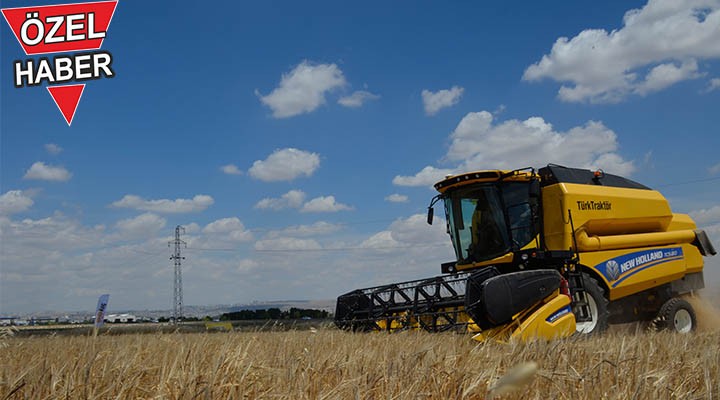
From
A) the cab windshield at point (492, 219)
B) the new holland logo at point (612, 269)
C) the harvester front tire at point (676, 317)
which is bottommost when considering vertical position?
the harvester front tire at point (676, 317)

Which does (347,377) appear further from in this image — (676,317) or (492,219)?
(676,317)

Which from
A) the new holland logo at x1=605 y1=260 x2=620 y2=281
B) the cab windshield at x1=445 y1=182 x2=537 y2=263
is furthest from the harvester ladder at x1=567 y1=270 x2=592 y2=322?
the new holland logo at x1=605 y1=260 x2=620 y2=281

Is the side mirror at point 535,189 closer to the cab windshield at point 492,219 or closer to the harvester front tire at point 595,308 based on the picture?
the cab windshield at point 492,219

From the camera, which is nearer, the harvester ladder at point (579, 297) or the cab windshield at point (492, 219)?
the harvester ladder at point (579, 297)

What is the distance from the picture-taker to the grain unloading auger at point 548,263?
8.27m

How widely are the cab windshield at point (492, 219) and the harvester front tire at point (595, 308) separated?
1.24m

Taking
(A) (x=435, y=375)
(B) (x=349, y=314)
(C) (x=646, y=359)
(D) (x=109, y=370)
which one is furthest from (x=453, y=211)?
(D) (x=109, y=370)

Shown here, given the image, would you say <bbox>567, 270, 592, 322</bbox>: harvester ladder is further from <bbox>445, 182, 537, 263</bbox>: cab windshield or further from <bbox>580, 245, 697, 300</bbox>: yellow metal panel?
<bbox>445, 182, 537, 263</bbox>: cab windshield

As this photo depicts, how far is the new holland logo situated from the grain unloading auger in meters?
0.02

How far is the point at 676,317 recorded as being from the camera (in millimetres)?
11383

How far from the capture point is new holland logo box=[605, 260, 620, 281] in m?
10.6

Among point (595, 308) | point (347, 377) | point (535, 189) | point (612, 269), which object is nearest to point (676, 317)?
point (612, 269)

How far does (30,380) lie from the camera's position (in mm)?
2316

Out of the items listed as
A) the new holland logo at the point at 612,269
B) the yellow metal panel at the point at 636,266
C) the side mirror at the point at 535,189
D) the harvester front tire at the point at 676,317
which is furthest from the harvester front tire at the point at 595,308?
the harvester front tire at the point at 676,317
